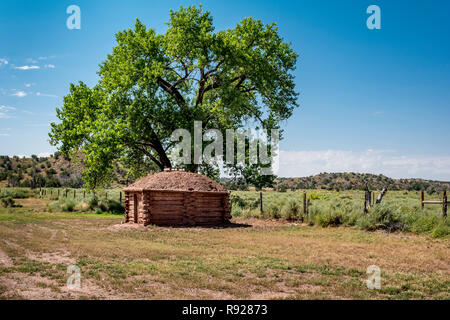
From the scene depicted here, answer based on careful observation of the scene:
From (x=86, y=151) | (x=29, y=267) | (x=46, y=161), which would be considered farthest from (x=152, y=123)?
(x=46, y=161)

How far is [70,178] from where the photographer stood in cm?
7344

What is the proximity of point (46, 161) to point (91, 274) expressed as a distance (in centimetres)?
8788

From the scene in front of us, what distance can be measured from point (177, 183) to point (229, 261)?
1136 cm

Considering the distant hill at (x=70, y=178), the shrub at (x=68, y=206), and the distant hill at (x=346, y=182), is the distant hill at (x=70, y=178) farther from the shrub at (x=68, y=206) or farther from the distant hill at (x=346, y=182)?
the shrub at (x=68, y=206)

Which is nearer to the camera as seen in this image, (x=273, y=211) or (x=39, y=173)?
(x=273, y=211)

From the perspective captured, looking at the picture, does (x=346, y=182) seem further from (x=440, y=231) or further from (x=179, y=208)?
(x=440, y=231)

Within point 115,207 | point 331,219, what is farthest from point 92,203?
point 331,219

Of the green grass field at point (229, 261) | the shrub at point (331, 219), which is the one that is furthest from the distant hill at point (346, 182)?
the green grass field at point (229, 261)

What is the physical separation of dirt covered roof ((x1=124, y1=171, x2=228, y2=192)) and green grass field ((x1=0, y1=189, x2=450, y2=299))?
2.47 m

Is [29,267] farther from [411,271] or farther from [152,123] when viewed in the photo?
[152,123]

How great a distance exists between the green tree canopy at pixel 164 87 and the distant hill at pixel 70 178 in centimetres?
3392

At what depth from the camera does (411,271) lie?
10.4 meters

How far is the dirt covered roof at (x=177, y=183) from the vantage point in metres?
21.5

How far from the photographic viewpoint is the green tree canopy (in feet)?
84.5
